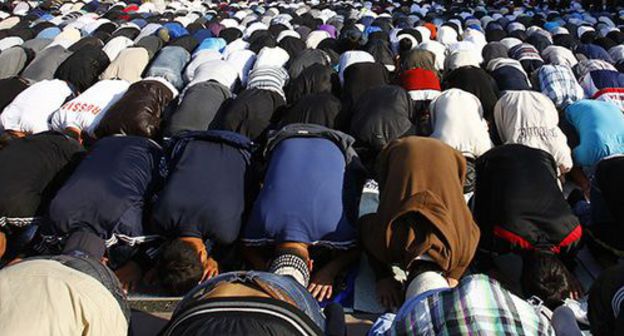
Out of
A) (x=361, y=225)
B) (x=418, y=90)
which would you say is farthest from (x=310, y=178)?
(x=418, y=90)

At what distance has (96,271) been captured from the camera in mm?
1824

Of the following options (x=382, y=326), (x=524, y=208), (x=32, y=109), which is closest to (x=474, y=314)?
(x=382, y=326)

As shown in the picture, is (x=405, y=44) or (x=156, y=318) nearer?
(x=156, y=318)

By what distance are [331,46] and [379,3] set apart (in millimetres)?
6061

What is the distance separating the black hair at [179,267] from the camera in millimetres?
2268

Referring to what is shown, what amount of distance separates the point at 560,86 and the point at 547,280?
97.3 inches

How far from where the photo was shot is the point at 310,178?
2.53m

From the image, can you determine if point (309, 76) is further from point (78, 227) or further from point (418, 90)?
point (78, 227)

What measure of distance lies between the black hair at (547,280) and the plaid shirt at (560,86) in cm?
224

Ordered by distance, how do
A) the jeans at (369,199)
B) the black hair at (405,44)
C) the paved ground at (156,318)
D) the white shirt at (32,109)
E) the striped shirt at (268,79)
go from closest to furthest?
the paved ground at (156,318), the jeans at (369,199), the white shirt at (32,109), the striped shirt at (268,79), the black hair at (405,44)

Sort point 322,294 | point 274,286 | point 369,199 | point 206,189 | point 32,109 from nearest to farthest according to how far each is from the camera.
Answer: point 274,286 → point 322,294 → point 206,189 → point 369,199 → point 32,109

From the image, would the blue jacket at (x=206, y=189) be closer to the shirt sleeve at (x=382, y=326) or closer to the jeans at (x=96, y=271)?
the jeans at (x=96, y=271)

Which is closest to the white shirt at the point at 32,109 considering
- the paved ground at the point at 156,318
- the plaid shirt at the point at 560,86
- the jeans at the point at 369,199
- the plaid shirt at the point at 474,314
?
the paved ground at the point at 156,318

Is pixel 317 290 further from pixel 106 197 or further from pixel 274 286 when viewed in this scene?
pixel 106 197
